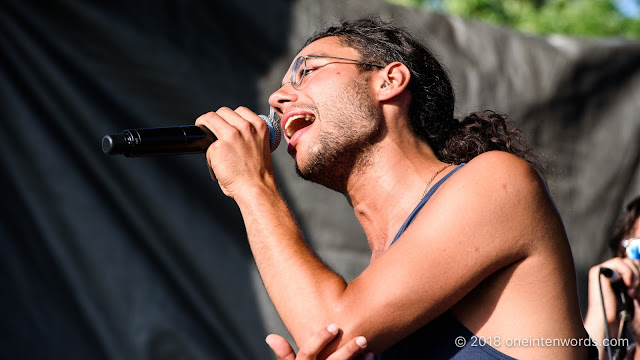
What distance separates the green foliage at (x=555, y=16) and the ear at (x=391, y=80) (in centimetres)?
884

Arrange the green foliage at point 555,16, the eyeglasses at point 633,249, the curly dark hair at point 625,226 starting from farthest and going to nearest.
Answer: the green foliage at point 555,16, the curly dark hair at point 625,226, the eyeglasses at point 633,249

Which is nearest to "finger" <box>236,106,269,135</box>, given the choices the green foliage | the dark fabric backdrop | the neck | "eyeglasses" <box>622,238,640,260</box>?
the neck

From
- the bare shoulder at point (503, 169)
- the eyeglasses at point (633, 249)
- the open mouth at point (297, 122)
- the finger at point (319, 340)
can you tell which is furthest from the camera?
the eyeglasses at point (633, 249)

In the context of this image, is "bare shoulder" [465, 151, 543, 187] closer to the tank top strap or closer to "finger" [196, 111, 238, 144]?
the tank top strap

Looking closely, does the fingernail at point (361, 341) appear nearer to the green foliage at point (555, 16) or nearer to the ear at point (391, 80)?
the ear at point (391, 80)

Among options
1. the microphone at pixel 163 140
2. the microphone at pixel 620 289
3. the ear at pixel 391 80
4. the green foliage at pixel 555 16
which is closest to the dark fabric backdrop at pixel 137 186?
the microphone at pixel 620 289

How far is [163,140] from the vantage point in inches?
66.5

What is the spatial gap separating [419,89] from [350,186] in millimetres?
393

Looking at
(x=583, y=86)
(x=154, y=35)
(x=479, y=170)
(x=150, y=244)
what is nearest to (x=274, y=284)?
(x=479, y=170)

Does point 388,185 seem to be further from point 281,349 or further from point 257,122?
point 281,349

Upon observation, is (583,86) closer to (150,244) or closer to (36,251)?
(150,244)

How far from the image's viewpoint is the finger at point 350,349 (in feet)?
4.42

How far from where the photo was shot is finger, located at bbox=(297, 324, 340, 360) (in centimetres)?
134

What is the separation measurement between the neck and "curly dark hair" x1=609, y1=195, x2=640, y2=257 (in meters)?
1.62
